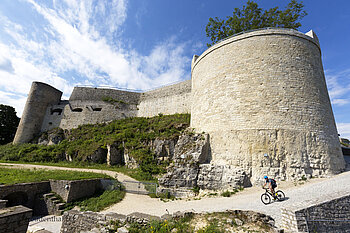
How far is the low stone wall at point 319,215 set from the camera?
3869 mm

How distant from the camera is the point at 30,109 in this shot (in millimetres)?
22984

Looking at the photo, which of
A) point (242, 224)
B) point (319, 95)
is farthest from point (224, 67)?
point (242, 224)

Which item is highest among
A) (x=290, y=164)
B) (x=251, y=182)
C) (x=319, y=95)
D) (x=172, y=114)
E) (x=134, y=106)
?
(x=134, y=106)

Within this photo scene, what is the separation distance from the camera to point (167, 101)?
848 inches

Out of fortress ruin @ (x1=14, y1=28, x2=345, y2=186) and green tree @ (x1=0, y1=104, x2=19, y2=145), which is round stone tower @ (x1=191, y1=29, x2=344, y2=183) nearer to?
fortress ruin @ (x1=14, y1=28, x2=345, y2=186)

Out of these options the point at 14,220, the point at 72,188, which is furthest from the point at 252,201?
the point at 72,188

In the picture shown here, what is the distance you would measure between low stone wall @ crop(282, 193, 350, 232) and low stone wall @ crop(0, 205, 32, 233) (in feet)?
22.6

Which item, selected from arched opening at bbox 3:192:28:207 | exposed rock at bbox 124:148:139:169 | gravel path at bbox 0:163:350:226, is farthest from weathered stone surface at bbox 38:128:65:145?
gravel path at bbox 0:163:350:226

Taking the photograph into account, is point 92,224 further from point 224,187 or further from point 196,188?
point 224,187

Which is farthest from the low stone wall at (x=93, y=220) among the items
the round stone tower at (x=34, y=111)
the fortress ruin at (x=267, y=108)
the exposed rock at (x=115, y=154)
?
the round stone tower at (x=34, y=111)

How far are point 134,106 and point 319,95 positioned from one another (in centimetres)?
2187

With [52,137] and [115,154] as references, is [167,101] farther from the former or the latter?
[52,137]

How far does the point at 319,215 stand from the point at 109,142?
16.1 m

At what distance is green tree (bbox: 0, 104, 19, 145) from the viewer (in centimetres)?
2439
